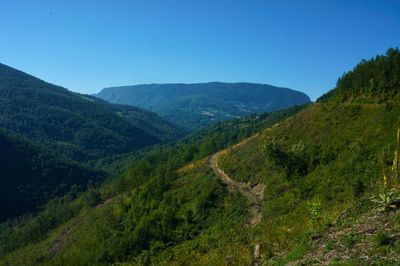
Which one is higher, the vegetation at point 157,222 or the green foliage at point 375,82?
the green foliage at point 375,82

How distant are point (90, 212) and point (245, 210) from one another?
8299 cm

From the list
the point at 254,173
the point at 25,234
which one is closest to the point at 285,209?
the point at 254,173

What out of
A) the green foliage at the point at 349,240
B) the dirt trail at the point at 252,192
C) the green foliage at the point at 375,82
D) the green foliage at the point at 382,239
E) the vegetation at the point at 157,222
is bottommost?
the vegetation at the point at 157,222

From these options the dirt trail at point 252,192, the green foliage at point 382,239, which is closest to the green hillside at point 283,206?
the green foliage at point 382,239

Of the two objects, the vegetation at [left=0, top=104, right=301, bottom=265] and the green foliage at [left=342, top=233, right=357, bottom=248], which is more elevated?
the green foliage at [left=342, top=233, right=357, bottom=248]

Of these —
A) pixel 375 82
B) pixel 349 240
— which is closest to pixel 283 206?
pixel 349 240

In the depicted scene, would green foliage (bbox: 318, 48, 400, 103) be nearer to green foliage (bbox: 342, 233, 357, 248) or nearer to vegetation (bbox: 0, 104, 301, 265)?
vegetation (bbox: 0, 104, 301, 265)

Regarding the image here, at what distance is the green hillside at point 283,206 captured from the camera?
19359 millimetres

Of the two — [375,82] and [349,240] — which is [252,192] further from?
[349,240]

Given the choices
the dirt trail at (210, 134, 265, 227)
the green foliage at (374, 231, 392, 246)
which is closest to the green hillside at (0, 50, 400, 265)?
the green foliage at (374, 231, 392, 246)

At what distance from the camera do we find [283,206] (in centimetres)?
4409

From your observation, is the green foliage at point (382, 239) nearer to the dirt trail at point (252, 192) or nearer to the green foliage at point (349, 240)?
the green foliage at point (349, 240)

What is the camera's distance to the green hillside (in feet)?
63.5

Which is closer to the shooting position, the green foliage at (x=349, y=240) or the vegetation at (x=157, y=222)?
the green foliage at (x=349, y=240)
